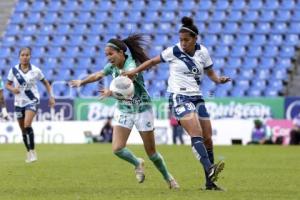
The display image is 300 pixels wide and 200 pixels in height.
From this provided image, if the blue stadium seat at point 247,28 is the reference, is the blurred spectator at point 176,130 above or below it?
below

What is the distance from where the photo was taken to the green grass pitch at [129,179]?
11.4 meters

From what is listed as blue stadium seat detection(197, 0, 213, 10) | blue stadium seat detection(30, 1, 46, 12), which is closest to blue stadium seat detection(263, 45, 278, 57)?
blue stadium seat detection(197, 0, 213, 10)

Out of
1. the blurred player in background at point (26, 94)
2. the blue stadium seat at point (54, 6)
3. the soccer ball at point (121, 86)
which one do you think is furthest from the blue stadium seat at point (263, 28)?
the soccer ball at point (121, 86)

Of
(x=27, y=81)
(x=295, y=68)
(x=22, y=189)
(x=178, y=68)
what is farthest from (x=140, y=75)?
(x=295, y=68)

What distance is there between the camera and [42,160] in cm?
2064

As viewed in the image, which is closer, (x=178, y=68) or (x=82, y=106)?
(x=178, y=68)

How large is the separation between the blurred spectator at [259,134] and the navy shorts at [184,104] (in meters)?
20.0

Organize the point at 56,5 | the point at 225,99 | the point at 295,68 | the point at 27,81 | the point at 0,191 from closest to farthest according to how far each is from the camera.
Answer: the point at 0,191
the point at 27,81
the point at 225,99
the point at 295,68
the point at 56,5

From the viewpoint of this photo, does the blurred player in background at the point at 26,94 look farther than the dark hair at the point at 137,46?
Yes

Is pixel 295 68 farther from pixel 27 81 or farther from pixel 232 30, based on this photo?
pixel 27 81

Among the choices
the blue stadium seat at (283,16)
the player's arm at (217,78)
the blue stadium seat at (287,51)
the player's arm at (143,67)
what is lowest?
the player's arm at (217,78)

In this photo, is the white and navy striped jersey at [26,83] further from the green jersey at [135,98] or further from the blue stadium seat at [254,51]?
the blue stadium seat at [254,51]

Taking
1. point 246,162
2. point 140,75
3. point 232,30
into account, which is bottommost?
point 246,162

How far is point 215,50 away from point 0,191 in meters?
25.9
